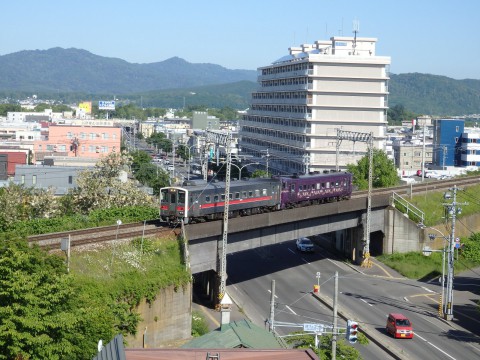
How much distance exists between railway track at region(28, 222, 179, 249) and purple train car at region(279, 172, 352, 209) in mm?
11175

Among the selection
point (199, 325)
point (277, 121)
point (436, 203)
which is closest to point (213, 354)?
point (199, 325)

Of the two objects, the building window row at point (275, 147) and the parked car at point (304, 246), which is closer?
the parked car at point (304, 246)

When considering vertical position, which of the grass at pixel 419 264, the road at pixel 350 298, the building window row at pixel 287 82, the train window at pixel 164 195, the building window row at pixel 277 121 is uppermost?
the building window row at pixel 287 82

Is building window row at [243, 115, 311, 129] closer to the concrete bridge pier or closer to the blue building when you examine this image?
the blue building

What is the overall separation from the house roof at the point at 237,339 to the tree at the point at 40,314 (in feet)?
22.7

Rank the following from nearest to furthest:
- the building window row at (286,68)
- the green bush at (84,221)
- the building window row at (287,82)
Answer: the green bush at (84,221) < the building window row at (286,68) < the building window row at (287,82)

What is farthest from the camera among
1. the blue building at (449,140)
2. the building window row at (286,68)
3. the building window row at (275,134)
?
the blue building at (449,140)

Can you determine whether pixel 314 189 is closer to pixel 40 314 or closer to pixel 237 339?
pixel 40 314

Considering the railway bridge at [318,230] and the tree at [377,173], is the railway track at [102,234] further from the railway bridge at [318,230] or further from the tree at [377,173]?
the tree at [377,173]

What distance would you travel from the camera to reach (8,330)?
2502cm

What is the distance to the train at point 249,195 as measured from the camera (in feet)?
136

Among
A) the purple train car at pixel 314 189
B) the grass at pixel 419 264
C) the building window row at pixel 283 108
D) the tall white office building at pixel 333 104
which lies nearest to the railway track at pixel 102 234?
the purple train car at pixel 314 189

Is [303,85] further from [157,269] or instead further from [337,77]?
[157,269]

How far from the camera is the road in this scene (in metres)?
38.0
